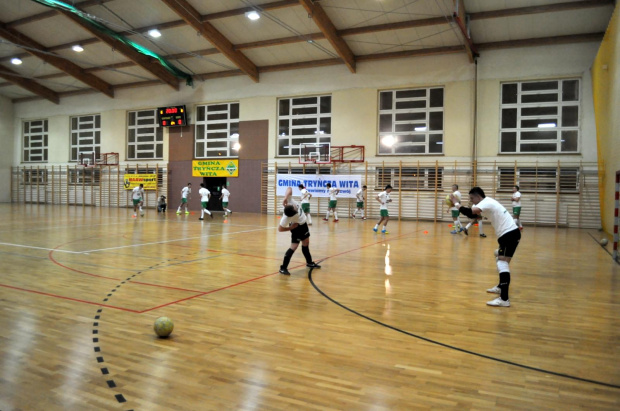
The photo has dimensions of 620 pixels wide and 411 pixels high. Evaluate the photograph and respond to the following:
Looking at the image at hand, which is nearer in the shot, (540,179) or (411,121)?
(540,179)

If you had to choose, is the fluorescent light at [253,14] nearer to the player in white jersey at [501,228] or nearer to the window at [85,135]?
the player in white jersey at [501,228]

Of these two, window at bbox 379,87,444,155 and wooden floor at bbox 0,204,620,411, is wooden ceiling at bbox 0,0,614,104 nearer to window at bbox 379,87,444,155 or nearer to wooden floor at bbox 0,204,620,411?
window at bbox 379,87,444,155

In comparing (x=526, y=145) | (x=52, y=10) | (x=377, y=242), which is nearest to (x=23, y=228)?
(x=377, y=242)

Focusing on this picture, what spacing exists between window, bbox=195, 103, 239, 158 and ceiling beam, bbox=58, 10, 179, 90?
8.25 ft

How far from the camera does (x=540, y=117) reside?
1952 cm

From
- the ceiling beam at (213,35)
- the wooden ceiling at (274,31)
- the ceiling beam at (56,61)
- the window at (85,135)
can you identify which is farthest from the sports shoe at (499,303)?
the window at (85,135)

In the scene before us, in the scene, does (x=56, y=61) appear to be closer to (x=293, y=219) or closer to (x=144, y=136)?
(x=144, y=136)

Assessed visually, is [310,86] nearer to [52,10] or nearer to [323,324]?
[52,10]

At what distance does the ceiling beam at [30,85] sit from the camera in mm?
28334

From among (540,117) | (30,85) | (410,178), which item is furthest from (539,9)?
(30,85)

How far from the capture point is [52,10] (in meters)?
21.5

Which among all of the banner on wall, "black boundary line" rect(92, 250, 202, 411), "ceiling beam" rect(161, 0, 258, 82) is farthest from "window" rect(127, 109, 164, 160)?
"black boundary line" rect(92, 250, 202, 411)

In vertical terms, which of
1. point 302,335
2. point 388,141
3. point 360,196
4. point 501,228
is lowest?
point 302,335

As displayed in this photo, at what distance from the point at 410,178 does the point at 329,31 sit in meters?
8.15
